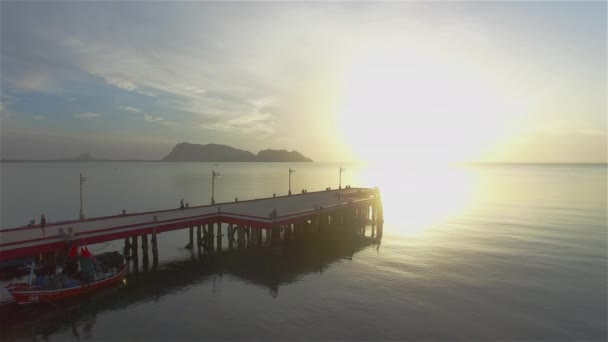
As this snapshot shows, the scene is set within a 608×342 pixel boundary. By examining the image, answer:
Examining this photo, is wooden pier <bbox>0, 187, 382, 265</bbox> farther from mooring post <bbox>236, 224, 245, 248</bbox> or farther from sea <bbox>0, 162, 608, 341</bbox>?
sea <bbox>0, 162, 608, 341</bbox>

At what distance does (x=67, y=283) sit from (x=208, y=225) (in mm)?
15983

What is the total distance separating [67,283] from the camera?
26.6 meters

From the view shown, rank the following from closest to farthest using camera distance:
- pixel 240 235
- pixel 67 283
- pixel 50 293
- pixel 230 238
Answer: pixel 50 293, pixel 67 283, pixel 240 235, pixel 230 238

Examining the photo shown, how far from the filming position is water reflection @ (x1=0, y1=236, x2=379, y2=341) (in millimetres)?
22875

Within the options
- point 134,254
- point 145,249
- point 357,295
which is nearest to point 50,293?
point 145,249

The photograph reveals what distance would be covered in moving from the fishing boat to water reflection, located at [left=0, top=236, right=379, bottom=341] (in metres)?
0.63

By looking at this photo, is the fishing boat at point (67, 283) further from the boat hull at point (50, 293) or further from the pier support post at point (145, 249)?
the pier support post at point (145, 249)

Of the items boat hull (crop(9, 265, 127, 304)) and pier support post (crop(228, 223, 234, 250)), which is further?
pier support post (crop(228, 223, 234, 250))

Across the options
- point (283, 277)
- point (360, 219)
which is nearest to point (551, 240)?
point (360, 219)

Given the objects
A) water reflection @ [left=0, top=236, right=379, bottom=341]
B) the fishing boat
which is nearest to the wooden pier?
the fishing boat

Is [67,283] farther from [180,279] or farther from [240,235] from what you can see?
[240,235]

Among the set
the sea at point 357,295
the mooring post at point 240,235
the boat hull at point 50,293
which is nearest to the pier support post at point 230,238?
the mooring post at point 240,235

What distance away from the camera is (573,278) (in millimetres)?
33312

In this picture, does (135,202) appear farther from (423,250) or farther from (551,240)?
(551,240)
